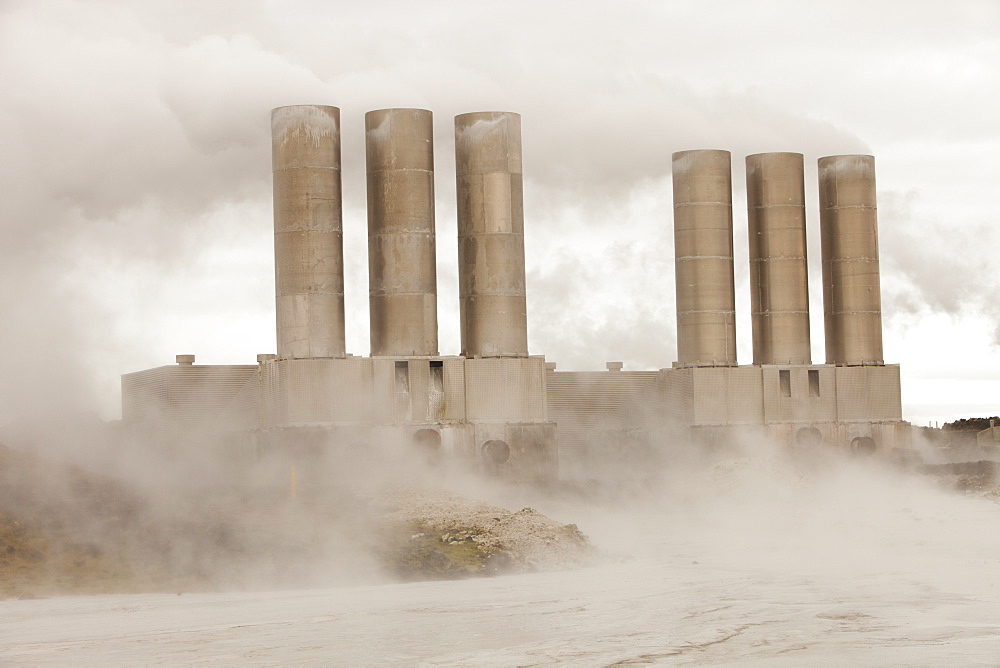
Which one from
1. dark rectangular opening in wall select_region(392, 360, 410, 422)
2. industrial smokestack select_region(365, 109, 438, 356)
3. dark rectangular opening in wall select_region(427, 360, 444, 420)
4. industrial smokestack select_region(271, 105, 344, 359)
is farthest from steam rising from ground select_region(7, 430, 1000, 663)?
industrial smokestack select_region(365, 109, 438, 356)

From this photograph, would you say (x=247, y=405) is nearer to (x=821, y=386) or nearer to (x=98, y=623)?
(x=821, y=386)

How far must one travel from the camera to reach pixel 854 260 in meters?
44.0

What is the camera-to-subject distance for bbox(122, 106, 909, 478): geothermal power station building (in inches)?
1423

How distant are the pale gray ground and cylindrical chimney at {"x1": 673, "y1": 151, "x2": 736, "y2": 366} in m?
13.9

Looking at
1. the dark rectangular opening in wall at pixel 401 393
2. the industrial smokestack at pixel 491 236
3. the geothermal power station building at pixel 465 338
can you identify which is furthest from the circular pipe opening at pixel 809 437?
the dark rectangular opening in wall at pixel 401 393

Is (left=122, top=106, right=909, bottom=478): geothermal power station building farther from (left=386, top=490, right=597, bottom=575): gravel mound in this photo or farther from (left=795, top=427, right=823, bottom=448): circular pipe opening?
(left=386, top=490, right=597, bottom=575): gravel mound

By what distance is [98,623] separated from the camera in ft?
61.4

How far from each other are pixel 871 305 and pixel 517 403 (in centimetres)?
1257

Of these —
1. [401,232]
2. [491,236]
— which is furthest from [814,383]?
[401,232]

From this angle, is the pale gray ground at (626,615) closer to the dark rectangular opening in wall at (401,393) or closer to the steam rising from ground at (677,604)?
the steam rising from ground at (677,604)

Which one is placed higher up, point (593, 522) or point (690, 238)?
→ point (690, 238)

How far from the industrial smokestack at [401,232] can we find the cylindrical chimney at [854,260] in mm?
13689

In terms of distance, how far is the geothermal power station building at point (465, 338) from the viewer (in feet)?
119

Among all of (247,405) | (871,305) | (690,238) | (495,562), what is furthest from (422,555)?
(871,305)
